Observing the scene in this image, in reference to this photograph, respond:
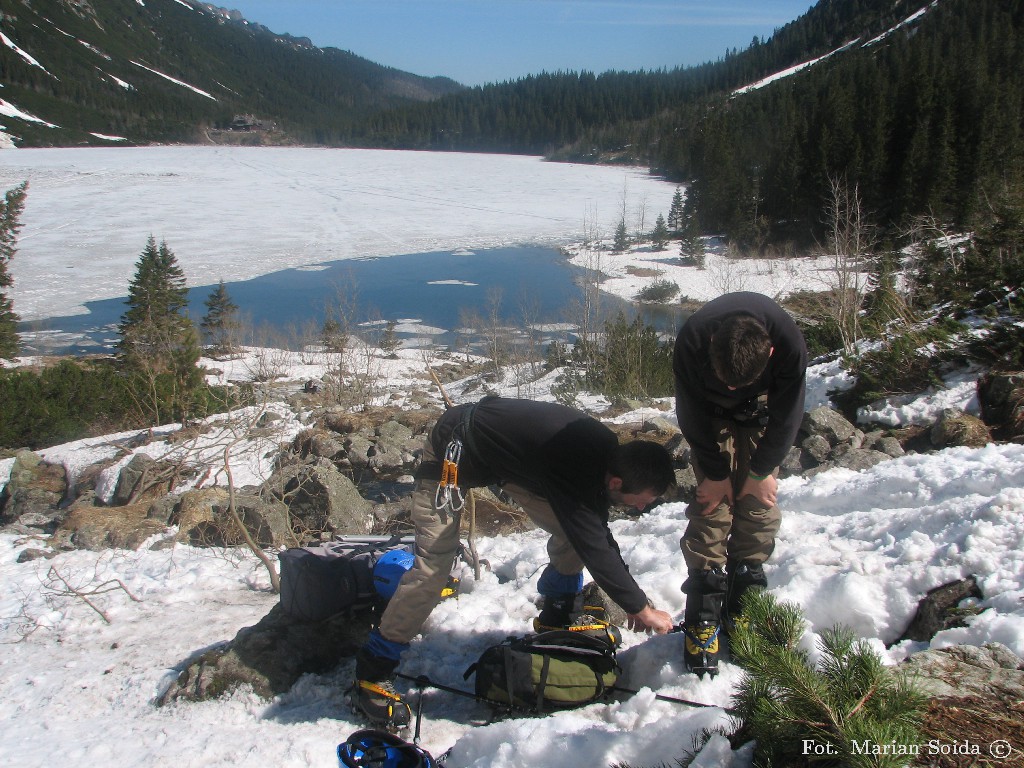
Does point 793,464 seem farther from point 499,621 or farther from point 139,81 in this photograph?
point 139,81

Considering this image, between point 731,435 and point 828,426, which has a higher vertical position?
point 731,435

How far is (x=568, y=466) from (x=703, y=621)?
2.76 feet

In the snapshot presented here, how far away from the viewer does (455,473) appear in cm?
280

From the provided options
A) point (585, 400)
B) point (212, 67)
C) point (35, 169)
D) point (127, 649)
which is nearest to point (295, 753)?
point (127, 649)

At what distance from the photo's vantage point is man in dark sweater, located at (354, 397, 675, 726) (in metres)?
2.54

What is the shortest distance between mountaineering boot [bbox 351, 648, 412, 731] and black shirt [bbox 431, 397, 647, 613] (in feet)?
3.26

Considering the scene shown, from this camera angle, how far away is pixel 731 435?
2842 millimetres

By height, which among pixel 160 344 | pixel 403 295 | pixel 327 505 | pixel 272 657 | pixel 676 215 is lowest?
pixel 403 295

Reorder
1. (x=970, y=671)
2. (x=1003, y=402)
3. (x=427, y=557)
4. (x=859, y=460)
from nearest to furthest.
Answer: (x=970, y=671) < (x=427, y=557) < (x=859, y=460) < (x=1003, y=402)

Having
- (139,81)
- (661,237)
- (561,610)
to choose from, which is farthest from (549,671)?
(139,81)

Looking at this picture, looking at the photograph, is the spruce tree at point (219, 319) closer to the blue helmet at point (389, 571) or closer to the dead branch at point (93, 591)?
the dead branch at point (93, 591)

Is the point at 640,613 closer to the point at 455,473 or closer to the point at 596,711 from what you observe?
the point at 596,711

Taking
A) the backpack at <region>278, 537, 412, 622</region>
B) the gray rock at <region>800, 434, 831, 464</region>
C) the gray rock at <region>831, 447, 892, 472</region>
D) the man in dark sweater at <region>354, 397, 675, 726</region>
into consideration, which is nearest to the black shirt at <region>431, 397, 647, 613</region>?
the man in dark sweater at <region>354, 397, 675, 726</region>

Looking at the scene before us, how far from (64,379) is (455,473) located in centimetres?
1421
